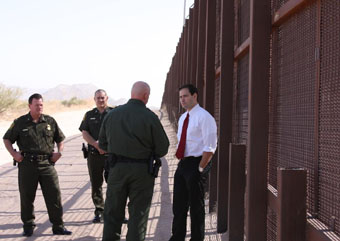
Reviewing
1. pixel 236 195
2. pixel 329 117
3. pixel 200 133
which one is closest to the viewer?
pixel 329 117

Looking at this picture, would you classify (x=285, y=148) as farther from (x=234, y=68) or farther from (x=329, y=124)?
(x=234, y=68)

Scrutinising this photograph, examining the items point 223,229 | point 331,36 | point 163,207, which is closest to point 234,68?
point 223,229

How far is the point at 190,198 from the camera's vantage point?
4.64 meters

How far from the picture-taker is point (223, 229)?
17.8ft

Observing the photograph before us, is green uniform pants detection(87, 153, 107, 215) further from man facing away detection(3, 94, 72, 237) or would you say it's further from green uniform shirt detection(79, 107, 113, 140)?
man facing away detection(3, 94, 72, 237)

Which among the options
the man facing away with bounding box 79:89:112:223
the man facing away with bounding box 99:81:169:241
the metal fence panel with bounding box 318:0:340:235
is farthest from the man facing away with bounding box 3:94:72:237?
the metal fence panel with bounding box 318:0:340:235

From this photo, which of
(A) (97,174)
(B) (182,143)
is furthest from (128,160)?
(A) (97,174)

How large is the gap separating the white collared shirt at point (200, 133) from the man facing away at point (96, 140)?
71.1 inches

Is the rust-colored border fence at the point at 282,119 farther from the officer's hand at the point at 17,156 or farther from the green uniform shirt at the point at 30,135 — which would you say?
the officer's hand at the point at 17,156

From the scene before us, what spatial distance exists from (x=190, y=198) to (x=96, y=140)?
1977mm

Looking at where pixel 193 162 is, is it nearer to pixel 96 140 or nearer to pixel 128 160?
pixel 128 160

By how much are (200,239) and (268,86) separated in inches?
71.4

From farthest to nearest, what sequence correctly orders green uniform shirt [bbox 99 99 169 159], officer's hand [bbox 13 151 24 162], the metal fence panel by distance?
officer's hand [bbox 13 151 24 162] → green uniform shirt [bbox 99 99 169 159] → the metal fence panel

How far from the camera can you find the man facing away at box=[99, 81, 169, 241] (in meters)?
4.06
